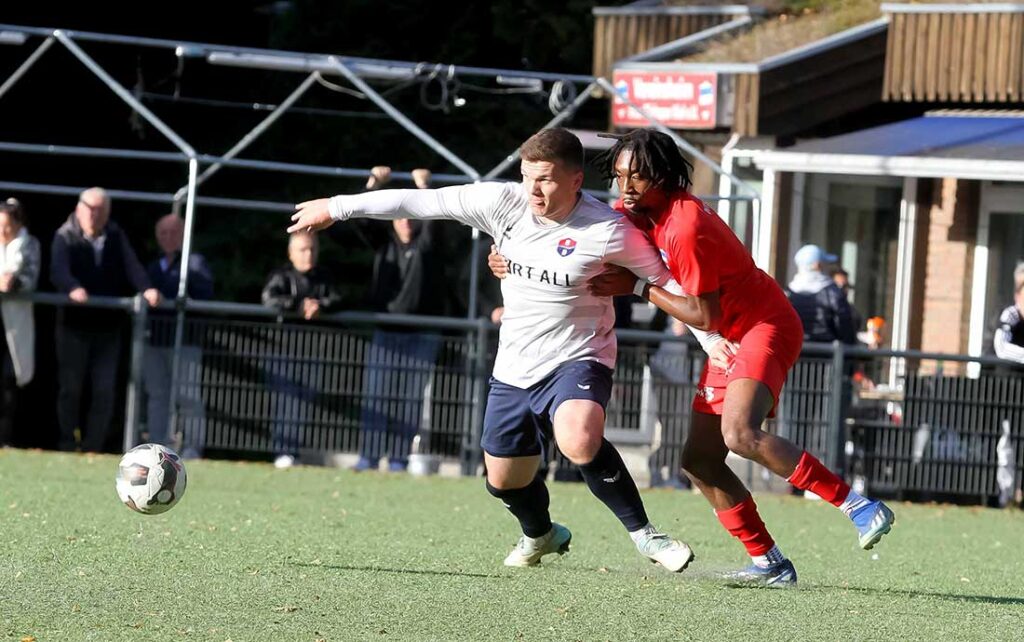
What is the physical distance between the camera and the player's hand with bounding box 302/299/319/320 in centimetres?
1418

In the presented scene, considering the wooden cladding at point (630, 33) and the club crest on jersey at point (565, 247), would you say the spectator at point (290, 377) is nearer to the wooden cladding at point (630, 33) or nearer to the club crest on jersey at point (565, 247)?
the wooden cladding at point (630, 33)

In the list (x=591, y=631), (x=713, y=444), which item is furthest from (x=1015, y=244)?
(x=591, y=631)

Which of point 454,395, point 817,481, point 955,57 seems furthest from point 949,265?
point 817,481

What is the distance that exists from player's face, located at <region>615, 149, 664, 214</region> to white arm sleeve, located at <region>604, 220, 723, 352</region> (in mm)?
104

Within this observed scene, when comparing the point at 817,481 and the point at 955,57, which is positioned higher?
the point at 955,57

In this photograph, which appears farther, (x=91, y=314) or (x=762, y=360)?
(x=91, y=314)

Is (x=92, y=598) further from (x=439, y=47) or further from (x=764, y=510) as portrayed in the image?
(x=439, y=47)

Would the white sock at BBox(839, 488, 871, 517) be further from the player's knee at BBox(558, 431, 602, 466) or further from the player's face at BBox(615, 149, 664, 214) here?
the player's face at BBox(615, 149, 664, 214)

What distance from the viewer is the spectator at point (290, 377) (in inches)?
563

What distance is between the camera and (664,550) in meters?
7.91

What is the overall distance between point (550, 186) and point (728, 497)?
161 centimetres

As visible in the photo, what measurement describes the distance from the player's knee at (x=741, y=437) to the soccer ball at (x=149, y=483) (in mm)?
2462

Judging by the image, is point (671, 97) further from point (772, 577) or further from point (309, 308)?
point (772, 577)

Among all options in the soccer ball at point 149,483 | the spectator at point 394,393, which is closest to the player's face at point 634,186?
the soccer ball at point 149,483
